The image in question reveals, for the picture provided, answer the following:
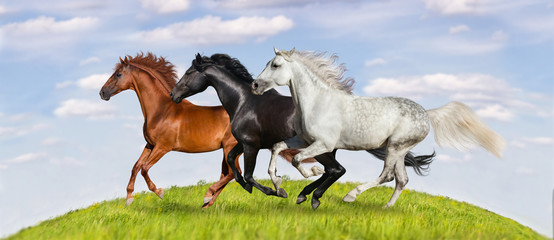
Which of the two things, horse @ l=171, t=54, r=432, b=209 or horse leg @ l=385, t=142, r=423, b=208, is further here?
horse @ l=171, t=54, r=432, b=209

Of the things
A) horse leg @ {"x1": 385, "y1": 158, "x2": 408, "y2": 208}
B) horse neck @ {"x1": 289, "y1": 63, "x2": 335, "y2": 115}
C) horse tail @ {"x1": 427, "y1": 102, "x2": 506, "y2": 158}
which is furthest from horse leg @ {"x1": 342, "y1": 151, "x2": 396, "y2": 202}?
horse neck @ {"x1": 289, "y1": 63, "x2": 335, "y2": 115}

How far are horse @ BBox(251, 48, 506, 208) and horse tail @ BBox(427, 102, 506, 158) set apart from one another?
0.38m

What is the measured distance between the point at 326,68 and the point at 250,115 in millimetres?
1379

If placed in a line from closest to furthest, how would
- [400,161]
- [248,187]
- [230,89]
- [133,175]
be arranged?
[400,161] → [248,187] → [230,89] → [133,175]

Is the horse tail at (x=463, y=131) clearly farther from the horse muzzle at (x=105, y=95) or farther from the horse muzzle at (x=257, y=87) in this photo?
the horse muzzle at (x=105, y=95)

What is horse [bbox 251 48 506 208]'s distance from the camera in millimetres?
6547

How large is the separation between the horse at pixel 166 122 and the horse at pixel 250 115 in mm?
817

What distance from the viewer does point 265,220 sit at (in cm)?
670

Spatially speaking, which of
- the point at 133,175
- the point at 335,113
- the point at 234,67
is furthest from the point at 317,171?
the point at 133,175

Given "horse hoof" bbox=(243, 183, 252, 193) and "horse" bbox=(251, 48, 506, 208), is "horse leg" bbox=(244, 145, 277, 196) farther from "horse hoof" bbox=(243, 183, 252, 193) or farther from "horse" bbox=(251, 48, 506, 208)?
"horse" bbox=(251, 48, 506, 208)

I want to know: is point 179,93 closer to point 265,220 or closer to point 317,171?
point 317,171

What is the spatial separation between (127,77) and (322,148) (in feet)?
15.1

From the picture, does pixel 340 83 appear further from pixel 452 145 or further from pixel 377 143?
pixel 452 145

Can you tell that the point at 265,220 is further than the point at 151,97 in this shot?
No
